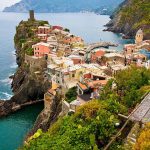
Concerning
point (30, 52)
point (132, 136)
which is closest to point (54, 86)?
point (30, 52)

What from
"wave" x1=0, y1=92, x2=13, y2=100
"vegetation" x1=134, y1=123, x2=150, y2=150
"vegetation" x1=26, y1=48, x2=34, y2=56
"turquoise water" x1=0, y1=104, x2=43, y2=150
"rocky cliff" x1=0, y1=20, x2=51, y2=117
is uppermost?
"vegetation" x1=134, y1=123, x2=150, y2=150

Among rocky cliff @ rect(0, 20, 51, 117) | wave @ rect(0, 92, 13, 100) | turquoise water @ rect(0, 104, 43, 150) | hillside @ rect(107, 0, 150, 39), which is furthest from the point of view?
hillside @ rect(107, 0, 150, 39)

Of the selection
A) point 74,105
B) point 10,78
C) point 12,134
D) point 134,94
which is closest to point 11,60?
point 10,78

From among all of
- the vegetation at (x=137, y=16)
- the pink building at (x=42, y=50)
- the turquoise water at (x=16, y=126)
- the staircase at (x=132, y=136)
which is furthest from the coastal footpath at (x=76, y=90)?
the vegetation at (x=137, y=16)

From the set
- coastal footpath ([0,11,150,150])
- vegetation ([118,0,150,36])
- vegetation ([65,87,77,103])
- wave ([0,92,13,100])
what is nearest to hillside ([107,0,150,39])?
vegetation ([118,0,150,36])

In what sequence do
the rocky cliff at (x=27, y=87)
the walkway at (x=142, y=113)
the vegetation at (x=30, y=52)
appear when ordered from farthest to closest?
the vegetation at (x=30, y=52) < the rocky cliff at (x=27, y=87) < the walkway at (x=142, y=113)

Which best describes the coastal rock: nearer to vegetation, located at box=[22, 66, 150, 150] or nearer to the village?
the village

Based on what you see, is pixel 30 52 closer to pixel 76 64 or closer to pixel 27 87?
pixel 27 87

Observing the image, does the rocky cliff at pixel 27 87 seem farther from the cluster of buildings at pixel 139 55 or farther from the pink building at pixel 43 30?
the pink building at pixel 43 30
